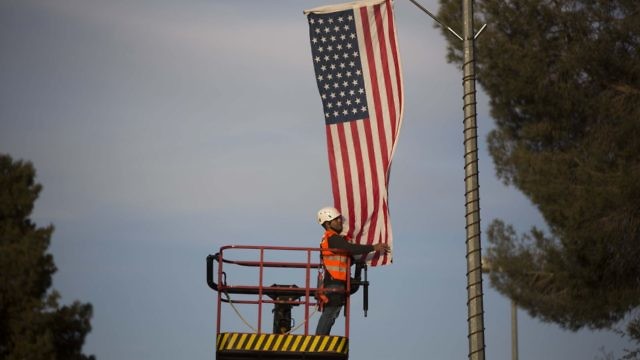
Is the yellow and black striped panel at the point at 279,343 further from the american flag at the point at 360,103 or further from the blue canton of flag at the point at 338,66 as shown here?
the blue canton of flag at the point at 338,66

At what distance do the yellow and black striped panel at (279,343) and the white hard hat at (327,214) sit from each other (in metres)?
1.64

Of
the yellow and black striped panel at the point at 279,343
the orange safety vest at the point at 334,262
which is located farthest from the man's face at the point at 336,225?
the yellow and black striped panel at the point at 279,343

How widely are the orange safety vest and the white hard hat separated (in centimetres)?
22

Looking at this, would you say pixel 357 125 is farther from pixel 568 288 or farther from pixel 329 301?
Result: pixel 568 288

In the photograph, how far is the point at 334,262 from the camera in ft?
59.4

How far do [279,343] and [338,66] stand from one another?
430cm

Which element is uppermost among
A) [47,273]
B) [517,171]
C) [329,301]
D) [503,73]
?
[503,73]

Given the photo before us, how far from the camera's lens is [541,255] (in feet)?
94.7

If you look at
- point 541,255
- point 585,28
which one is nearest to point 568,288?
point 541,255

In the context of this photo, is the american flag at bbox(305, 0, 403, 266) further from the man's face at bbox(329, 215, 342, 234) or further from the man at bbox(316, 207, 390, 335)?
the man at bbox(316, 207, 390, 335)

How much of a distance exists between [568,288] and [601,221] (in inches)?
89.4

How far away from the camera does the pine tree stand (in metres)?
30.7

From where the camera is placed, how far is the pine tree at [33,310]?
30656 mm

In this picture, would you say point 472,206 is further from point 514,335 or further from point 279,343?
point 514,335
